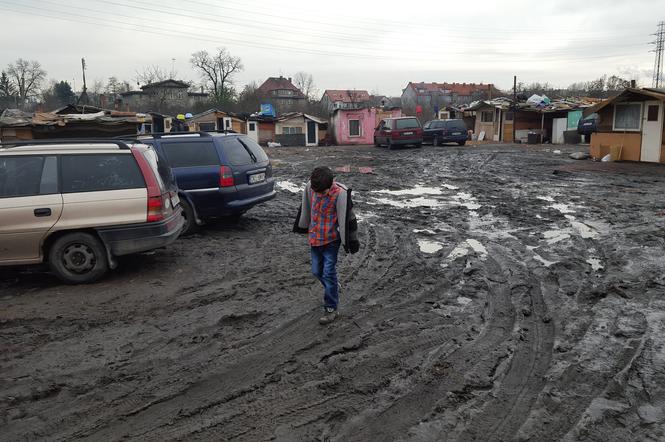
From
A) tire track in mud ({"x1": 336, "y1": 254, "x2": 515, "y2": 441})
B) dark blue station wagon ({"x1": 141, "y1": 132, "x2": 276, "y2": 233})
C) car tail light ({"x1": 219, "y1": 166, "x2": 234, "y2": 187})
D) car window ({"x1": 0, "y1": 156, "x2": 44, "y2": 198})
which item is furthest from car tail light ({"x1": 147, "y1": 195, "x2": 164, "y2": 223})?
tire track in mud ({"x1": 336, "y1": 254, "x2": 515, "y2": 441})

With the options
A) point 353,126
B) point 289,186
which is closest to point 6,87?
point 353,126

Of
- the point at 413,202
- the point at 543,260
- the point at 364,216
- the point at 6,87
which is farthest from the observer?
the point at 6,87

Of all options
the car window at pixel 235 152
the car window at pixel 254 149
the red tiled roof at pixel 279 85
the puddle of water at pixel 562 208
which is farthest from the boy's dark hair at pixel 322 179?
the red tiled roof at pixel 279 85

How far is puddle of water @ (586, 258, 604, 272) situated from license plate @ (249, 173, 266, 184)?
18.0ft

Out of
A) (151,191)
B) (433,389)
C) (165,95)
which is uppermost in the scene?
(165,95)

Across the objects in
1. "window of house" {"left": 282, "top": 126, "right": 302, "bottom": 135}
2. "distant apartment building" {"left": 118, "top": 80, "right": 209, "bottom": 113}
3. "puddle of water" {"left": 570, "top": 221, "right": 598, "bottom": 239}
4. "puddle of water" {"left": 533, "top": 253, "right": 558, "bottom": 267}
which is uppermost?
"distant apartment building" {"left": 118, "top": 80, "right": 209, "bottom": 113}

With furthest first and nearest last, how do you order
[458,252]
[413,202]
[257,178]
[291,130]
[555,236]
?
[291,130] → [413,202] → [257,178] → [555,236] → [458,252]

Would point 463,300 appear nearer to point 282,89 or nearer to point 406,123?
point 406,123

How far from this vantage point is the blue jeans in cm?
526

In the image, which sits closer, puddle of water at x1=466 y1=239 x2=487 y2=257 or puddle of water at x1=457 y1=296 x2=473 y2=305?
puddle of water at x1=457 y1=296 x2=473 y2=305

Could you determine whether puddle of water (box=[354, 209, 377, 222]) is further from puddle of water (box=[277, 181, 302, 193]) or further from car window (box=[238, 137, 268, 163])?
puddle of water (box=[277, 181, 302, 193])

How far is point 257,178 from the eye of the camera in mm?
9695

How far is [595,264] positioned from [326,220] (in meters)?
3.88

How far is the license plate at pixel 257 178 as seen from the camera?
375 inches
